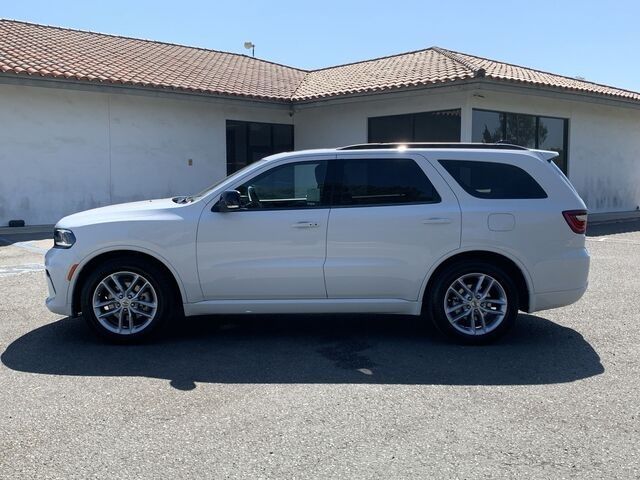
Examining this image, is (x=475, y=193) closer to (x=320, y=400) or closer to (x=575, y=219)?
(x=575, y=219)

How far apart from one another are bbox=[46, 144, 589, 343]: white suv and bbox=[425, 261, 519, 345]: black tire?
10mm

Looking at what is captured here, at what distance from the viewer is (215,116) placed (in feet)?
59.8

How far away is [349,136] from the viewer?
1875 centimetres

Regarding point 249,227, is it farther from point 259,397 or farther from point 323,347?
point 259,397

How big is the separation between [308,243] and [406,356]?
1313 millimetres

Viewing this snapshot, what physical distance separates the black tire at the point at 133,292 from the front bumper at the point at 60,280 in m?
0.15

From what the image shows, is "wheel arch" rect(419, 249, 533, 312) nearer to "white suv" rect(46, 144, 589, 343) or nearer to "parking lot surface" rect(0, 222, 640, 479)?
"white suv" rect(46, 144, 589, 343)

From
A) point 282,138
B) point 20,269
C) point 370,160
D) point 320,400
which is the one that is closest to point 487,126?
point 282,138

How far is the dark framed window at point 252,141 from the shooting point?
62.0ft

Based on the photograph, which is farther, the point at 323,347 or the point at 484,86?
the point at 484,86

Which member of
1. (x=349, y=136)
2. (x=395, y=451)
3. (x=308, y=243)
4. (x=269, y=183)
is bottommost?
(x=395, y=451)

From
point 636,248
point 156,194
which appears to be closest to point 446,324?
point 636,248

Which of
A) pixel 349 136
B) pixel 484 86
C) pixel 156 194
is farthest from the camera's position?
pixel 349 136

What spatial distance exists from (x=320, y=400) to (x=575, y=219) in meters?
2.95
